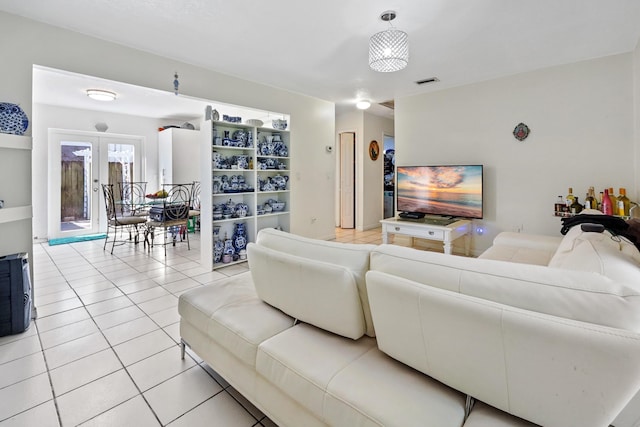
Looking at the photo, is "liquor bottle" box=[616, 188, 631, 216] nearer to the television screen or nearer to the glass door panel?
the television screen

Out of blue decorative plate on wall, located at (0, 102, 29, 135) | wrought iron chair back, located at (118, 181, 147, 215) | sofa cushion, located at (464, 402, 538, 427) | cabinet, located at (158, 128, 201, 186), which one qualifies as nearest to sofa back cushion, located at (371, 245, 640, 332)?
sofa cushion, located at (464, 402, 538, 427)

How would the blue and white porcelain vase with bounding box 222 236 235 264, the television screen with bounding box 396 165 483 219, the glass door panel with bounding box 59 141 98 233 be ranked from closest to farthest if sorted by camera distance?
1. the blue and white porcelain vase with bounding box 222 236 235 264
2. the television screen with bounding box 396 165 483 219
3. the glass door panel with bounding box 59 141 98 233

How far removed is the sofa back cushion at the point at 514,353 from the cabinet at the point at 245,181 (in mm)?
3288

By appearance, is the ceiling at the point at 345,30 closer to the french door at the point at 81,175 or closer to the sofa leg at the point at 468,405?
the sofa leg at the point at 468,405

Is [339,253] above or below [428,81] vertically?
below

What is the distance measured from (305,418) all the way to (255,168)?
352 centimetres

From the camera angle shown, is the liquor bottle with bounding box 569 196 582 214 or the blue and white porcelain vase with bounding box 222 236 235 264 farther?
the blue and white porcelain vase with bounding box 222 236 235 264

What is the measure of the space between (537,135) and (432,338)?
159 inches

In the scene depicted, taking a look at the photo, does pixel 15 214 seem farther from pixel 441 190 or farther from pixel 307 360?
pixel 441 190

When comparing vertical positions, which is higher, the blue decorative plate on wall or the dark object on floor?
the blue decorative plate on wall

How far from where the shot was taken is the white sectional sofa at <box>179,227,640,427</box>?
771mm

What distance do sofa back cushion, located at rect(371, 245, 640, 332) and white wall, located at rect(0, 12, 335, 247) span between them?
332 centimetres

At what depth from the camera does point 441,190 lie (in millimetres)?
4465

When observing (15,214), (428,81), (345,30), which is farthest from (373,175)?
(15,214)
